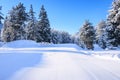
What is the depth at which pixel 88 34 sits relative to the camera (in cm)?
5016

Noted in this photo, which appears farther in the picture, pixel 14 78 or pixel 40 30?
pixel 40 30

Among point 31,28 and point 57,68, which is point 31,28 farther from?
point 57,68

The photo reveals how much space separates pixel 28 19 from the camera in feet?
166

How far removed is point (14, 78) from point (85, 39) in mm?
44776

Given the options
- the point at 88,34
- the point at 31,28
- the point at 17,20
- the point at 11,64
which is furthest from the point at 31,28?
the point at 11,64

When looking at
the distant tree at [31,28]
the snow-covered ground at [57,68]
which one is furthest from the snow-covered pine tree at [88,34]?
the snow-covered ground at [57,68]

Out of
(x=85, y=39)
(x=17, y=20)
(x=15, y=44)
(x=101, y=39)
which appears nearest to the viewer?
(x=15, y=44)

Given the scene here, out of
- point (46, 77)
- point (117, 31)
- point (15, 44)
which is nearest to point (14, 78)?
point (46, 77)

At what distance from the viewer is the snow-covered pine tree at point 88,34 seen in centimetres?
4988

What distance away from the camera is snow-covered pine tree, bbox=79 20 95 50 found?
4988 cm

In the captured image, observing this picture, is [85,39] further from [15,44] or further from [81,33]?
[15,44]

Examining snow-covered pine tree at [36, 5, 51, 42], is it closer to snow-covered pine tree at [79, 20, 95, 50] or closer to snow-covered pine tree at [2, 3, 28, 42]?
snow-covered pine tree at [2, 3, 28, 42]

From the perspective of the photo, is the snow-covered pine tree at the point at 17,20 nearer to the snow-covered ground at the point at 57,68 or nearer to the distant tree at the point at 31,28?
the distant tree at the point at 31,28

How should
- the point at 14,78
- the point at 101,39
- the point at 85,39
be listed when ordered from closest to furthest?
1. the point at 14,78
2. the point at 85,39
3. the point at 101,39
